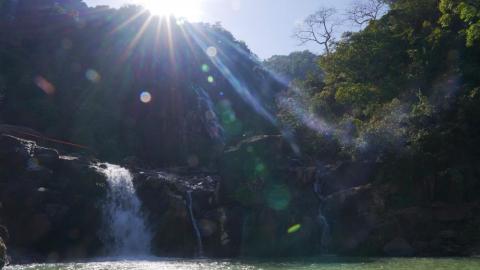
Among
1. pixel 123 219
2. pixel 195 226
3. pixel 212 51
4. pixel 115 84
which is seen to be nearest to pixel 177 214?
pixel 195 226

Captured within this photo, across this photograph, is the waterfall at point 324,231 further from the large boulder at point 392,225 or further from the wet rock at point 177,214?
the wet rock at point 177,214

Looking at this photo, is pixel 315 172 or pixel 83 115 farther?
pixel 83 115

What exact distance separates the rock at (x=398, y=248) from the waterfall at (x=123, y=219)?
435 inches

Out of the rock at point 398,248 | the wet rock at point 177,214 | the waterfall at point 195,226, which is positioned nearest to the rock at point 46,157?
the wet rock at point 177,214

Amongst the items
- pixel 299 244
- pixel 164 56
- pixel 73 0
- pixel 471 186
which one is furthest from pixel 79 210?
pixel 73 0

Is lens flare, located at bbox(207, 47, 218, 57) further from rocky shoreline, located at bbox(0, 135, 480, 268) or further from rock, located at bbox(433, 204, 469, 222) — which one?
rock, located at bbox(433, 204, 469, 222)

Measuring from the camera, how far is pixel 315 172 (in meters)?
25.7

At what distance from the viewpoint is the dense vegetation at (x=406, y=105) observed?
23.2 metres

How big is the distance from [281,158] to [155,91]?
17448 mm

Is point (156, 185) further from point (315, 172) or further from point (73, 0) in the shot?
point (73, 0)

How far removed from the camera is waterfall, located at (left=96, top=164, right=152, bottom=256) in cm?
2162

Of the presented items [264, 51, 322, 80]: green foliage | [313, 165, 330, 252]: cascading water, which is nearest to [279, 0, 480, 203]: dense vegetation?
[313, 165, 330, 252]: cascading water

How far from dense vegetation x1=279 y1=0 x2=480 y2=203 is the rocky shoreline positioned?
1.39 metres

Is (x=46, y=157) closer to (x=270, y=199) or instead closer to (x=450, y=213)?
(x=270, y=199)
